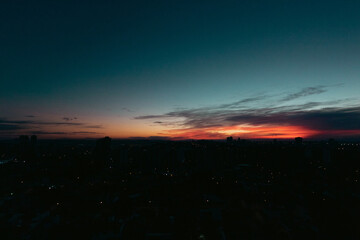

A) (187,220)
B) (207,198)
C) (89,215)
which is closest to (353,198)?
(207,198)

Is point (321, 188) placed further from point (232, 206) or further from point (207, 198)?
point (207, 198)

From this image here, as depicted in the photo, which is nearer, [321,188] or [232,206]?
[232,206]

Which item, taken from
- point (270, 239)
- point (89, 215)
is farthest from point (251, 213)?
point (89, 215)

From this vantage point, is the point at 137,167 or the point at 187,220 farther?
the point at 137,167

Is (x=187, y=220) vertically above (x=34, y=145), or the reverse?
(x=34, y=145)

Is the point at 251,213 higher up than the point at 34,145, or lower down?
lower down

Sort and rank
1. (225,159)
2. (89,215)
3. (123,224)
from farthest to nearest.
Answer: (225,159) → (89,215) → (123,224)

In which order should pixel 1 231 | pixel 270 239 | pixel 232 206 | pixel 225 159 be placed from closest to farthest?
1. pixel 270 239
2. pixel 1 231
3. pixel 232 206
4. pixel 225 159

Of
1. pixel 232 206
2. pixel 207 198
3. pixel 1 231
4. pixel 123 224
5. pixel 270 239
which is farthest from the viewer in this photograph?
pixel 207 198

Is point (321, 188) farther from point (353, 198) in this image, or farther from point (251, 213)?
point (251, 213)
